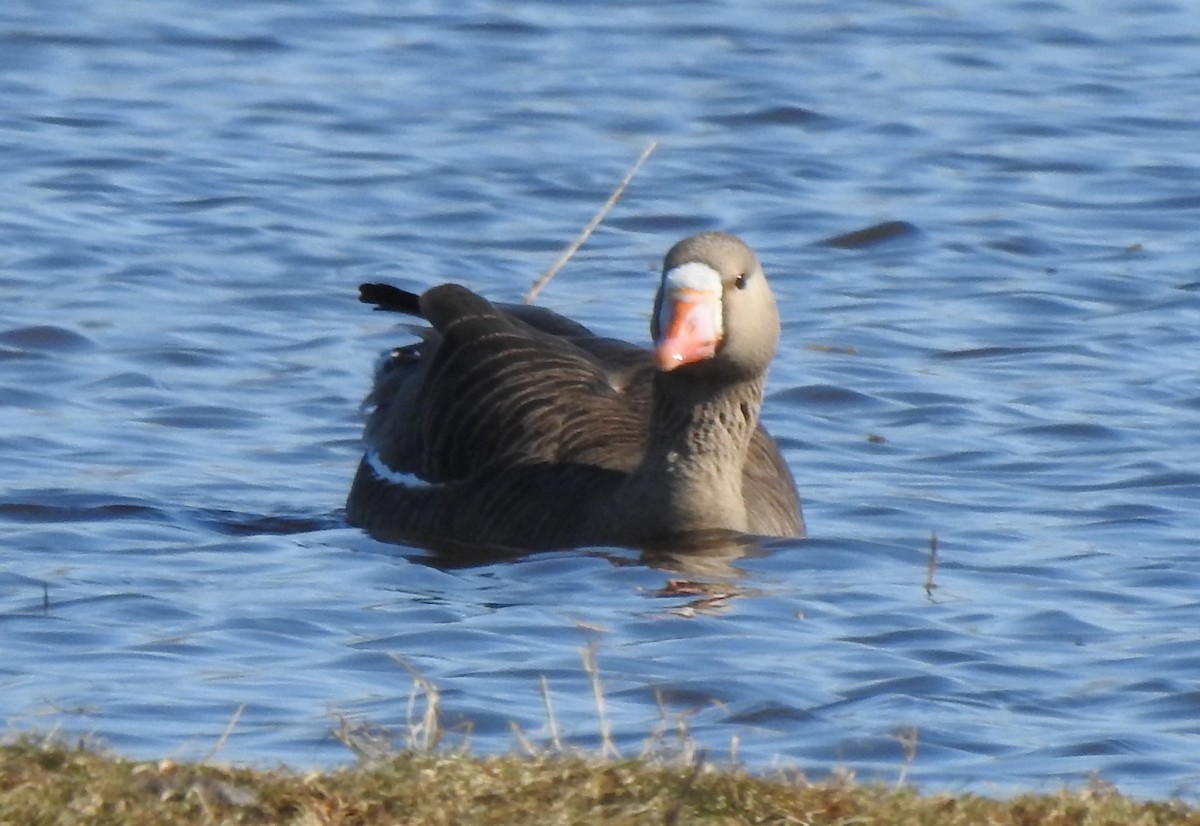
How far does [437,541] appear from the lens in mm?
10062

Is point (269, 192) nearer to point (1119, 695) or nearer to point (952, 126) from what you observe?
point (952, 126)

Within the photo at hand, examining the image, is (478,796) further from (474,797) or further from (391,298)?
(391,298)

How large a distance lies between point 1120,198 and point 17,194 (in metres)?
6.45

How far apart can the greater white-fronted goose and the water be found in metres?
0.28

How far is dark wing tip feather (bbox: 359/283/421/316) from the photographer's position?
35.2 feet

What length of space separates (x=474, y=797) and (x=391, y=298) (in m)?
5.71

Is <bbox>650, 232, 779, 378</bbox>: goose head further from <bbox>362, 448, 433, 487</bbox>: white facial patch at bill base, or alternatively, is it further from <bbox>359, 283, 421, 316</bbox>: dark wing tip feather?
<bbox>359, 283, 421, 316</bbox>: dark wing tip feather

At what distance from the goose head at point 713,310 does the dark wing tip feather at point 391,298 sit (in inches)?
60.0

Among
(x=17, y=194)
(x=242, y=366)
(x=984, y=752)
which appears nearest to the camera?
(x=984, y=752)

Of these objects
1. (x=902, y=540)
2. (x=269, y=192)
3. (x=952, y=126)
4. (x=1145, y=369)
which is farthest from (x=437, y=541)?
(x=952, y=126)

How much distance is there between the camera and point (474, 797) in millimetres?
5309

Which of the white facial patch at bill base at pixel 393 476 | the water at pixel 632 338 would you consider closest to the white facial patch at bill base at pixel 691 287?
the water at pixel 632 338

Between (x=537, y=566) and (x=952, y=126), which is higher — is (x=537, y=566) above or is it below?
below

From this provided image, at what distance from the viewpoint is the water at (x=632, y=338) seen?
7551mm
